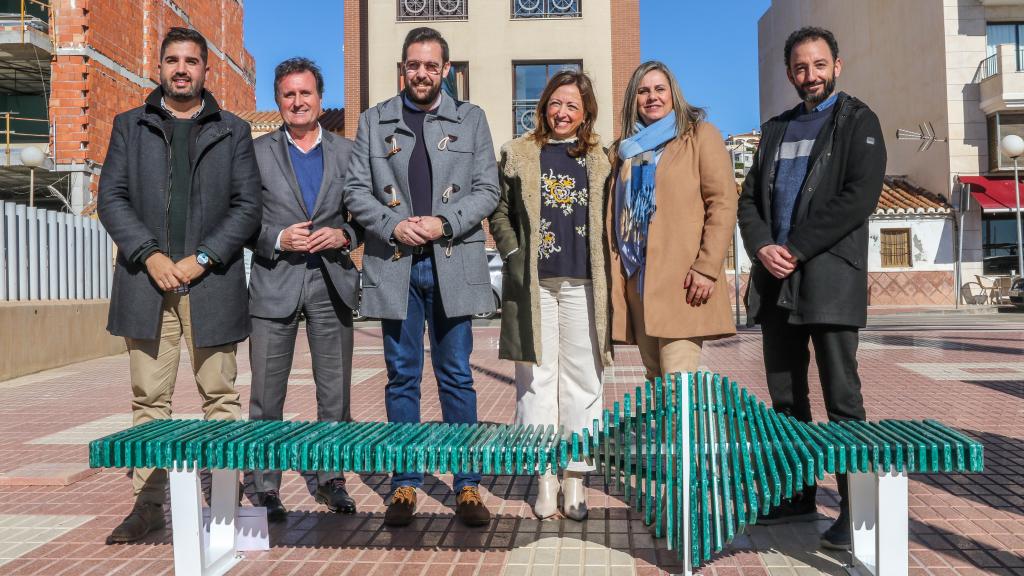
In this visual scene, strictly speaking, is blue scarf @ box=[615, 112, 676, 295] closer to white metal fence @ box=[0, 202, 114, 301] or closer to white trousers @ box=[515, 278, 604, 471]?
white trousers @ box=[515, 278, 604, 471]

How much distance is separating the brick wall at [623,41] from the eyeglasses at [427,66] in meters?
22.9

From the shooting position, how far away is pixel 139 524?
358cm

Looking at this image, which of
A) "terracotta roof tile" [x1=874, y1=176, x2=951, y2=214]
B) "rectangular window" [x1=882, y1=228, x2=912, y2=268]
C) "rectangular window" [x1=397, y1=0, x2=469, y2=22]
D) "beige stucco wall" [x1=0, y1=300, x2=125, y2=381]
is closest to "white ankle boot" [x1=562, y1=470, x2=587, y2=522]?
"beige stucco wall" [x1=0, y1=300, x2=125, y2=381]

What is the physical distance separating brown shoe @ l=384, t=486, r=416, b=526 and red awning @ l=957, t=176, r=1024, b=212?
26.3 metres

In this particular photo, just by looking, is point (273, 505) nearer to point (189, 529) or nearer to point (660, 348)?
point (189, 529)

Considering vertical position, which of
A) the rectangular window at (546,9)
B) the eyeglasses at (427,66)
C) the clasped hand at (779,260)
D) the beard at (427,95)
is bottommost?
the clasped hand at (779,260)

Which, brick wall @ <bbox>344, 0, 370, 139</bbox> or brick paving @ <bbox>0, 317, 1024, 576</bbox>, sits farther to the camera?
brick wall @ <bbox>344, 0, 370, 139</bbox>

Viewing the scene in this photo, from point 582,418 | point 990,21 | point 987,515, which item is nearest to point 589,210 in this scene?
point 582,418

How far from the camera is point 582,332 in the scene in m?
3.89

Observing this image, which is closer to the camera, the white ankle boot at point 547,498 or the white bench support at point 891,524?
the white bench support at point 891,524

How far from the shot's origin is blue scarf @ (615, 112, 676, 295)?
3596 mm

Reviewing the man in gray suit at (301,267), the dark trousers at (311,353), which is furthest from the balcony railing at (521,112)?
the dark trousers at (311,353)

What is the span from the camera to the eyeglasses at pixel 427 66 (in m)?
3.84

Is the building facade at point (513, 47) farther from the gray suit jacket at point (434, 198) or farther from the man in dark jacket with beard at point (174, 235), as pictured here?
the man in dark jacket with beard at point (174, 235)
